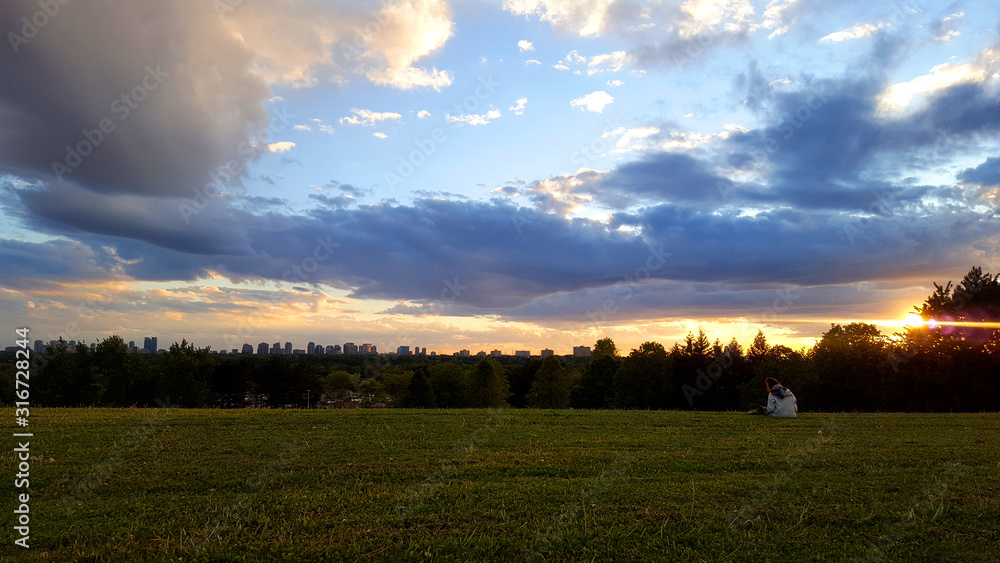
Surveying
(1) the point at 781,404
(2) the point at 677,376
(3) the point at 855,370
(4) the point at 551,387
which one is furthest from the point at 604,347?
(1) the point at 781,404

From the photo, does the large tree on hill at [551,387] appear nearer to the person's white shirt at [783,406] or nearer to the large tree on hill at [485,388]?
the large tree on hill at [485,388]

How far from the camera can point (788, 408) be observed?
1986cm

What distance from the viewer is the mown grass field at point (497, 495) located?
623 cm

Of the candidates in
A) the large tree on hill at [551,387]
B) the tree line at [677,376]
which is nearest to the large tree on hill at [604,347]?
the tree line at [677,376]

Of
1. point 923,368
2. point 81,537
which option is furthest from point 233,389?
point 923,368

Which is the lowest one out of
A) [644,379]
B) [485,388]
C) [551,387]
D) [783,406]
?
[485,388]

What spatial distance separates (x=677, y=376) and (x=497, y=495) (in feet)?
170

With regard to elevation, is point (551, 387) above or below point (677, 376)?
below

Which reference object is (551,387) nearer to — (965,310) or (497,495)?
(965,310)

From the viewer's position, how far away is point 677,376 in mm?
55938

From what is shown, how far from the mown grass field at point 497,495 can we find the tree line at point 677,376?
99.9 feet

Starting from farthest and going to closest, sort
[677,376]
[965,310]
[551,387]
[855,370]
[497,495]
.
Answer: [551,387] < [677,376] < [855,370] < [965,310] < [497,495]

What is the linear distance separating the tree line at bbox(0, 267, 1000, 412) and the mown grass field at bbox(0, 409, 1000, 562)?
99.9 feet

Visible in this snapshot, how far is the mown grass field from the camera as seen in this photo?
20.4ft
